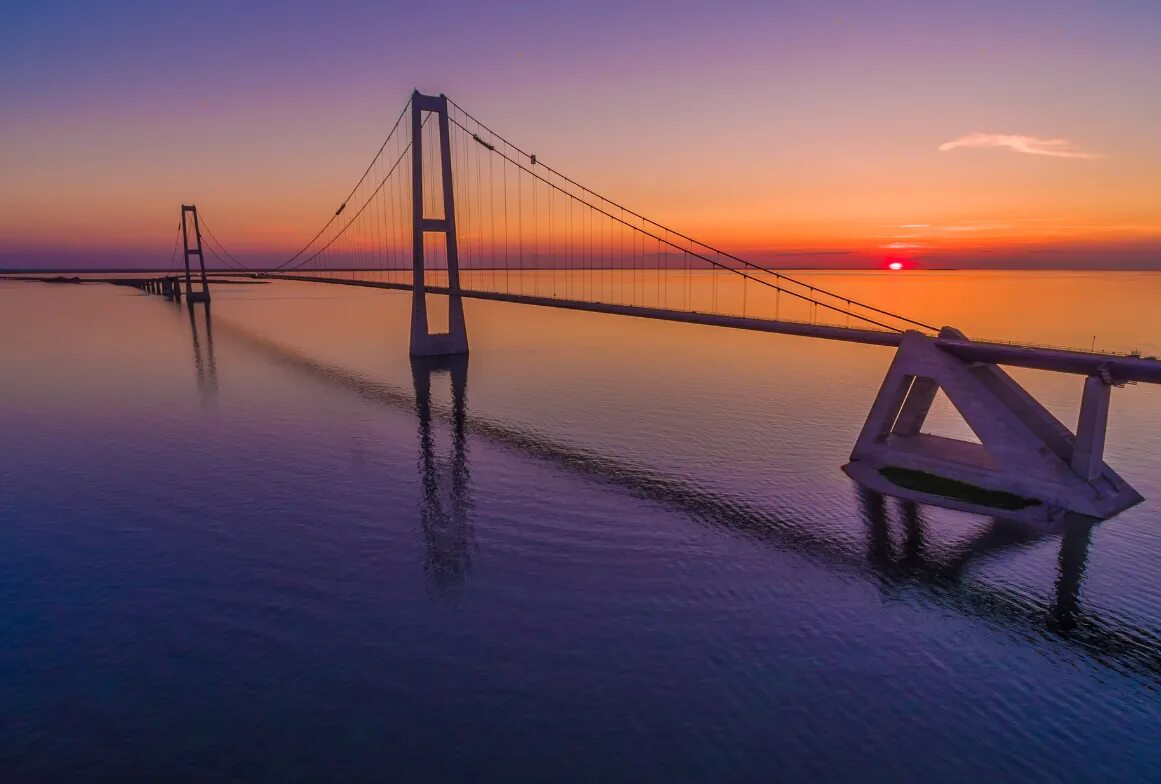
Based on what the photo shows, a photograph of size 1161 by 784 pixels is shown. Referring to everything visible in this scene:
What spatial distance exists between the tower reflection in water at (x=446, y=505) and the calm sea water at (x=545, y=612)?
164mm

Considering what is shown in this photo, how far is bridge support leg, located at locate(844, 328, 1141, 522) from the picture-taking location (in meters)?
24.5

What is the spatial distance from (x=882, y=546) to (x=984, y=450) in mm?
10352

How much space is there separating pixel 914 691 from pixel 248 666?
14.8 meters

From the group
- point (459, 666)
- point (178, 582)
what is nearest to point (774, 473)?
point (459, 666)

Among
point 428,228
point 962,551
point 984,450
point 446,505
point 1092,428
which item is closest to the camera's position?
point 962,551

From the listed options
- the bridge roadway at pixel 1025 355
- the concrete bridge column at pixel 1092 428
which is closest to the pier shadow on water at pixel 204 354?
the bridge roadway at pixel 1025 355

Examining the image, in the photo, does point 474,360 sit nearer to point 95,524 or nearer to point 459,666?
point 95,524

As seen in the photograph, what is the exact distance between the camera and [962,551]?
21.8m

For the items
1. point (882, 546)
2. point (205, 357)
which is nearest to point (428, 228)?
point (205, 357)

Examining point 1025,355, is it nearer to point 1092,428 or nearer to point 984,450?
point 1092,428

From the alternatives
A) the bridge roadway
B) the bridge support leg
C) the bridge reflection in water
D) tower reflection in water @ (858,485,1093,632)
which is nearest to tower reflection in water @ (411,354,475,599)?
the bridge reflection in water

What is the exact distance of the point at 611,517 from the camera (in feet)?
79.2

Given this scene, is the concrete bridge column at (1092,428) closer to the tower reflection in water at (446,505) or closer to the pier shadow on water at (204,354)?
the tower reflection in water at (446,505)

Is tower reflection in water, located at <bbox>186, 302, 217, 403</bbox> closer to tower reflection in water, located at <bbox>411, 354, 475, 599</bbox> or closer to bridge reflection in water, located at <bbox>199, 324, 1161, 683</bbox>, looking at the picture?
tower reflection in water, located at <bbox>411, 354, 475, 599</bbox>
